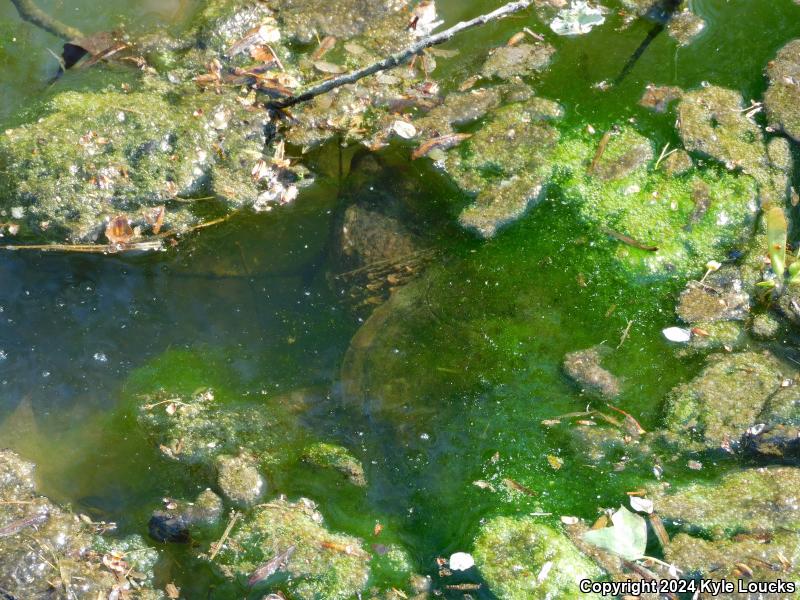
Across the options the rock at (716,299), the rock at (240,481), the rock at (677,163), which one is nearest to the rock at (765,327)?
A: the rock at (716,299)

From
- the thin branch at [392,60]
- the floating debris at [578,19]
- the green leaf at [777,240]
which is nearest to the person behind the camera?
the green leaf at [777,240]

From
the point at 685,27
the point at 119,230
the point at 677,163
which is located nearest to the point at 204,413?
the point at 119,230

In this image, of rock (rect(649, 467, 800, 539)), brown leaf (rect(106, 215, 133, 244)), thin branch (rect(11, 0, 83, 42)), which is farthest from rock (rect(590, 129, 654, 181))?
thin branch (rect(11, 0, 83, 42))

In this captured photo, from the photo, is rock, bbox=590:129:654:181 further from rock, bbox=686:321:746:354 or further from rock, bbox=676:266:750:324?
rock, bbox=686:321:746:354

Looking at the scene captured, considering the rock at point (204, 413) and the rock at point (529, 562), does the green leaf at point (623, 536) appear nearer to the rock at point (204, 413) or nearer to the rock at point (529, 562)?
the rock at point (529, 562)

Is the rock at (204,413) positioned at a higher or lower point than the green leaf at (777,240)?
lower

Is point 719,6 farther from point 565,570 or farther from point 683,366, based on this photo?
point 565,570
